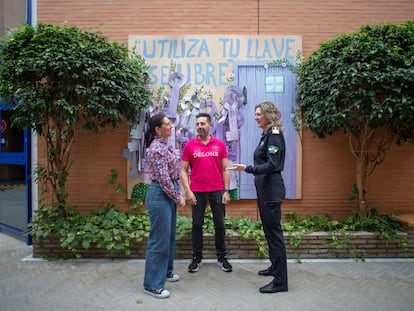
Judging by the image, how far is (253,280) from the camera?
13.0 ft

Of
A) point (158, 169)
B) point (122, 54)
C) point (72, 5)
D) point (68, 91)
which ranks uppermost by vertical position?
point (72, 5)

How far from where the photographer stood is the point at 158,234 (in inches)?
137

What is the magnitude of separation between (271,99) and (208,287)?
9.77ft

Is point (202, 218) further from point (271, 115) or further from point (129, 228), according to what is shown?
point (271, 115)

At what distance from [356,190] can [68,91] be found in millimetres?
4365

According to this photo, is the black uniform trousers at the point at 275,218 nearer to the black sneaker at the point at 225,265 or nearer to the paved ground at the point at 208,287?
the paved ground at the point at 208,287

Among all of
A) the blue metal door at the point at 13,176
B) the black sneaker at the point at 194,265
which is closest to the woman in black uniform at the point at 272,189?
the black sneaker at the point at 194,265

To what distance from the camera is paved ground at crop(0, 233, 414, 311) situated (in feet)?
11.1

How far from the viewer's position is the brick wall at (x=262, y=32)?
525 centimetres

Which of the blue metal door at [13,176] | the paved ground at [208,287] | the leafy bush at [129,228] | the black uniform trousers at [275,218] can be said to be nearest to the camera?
the paved ground at [208,287]

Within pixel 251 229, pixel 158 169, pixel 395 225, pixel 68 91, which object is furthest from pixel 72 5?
pixel 395 225

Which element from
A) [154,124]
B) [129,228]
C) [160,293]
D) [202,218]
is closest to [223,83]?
[154,124]

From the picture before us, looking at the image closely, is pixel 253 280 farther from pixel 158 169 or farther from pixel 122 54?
pixel 122 54

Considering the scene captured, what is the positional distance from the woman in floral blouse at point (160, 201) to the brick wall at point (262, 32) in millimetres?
1806
